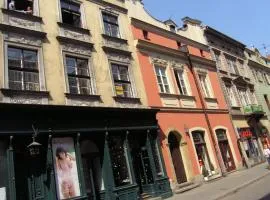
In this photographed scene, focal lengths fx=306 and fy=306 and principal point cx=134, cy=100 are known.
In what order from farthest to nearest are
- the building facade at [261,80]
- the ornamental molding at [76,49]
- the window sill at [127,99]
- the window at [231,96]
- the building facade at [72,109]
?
1. the building facade at [261,80]
2. the window at [231,96]
3. the window sill at [127,99]
4. the ornamental molding at [76,49]
5. the building facade at [72,109]

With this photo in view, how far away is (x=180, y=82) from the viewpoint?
19.8 meters

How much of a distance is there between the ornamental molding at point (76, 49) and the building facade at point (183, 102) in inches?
149

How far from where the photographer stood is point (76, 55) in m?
13.9

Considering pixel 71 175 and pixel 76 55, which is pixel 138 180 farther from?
pixel 76 55

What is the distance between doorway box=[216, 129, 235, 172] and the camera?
20594 millimetres

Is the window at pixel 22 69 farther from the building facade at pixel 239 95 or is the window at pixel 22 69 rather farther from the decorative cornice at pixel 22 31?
the building facade at pixel 239 95

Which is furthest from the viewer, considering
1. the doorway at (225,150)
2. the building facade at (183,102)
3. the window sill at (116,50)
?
the doorway at (225,150)

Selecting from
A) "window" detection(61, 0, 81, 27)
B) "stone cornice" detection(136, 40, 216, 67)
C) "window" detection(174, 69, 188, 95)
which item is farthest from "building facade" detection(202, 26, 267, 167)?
"window" detection(61, 0, 81, 27)

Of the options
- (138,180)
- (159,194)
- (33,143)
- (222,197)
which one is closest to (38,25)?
(33,143)

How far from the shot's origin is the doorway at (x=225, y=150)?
67.6 feet

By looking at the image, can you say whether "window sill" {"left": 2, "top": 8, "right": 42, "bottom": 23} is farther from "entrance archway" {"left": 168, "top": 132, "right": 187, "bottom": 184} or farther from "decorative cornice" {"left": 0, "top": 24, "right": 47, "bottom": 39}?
"entrance archway" {"left": 168, "top": 132, "right": 187, "bottom": 184}

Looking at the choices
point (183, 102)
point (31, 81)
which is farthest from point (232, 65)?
point (31, 81)

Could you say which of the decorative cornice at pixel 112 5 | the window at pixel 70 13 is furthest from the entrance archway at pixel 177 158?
the window at pixel 70 13

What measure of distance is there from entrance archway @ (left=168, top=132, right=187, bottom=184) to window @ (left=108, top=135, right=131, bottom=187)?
3982mm
